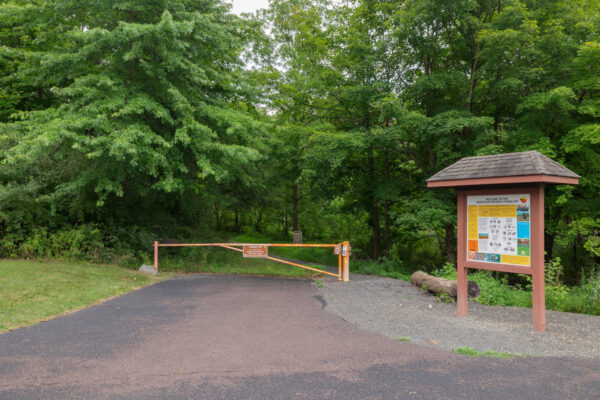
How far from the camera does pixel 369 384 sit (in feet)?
12.6

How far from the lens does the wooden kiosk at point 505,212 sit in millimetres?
5875

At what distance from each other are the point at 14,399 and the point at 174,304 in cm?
429

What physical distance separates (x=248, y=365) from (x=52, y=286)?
21.2ft

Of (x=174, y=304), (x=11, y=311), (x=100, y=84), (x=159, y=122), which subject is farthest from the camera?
(x=159, y=122)

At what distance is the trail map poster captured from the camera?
6.09m

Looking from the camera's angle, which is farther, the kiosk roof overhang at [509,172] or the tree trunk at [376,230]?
the tree trunk at [376,230]

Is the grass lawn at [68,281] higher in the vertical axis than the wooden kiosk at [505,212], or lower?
lower

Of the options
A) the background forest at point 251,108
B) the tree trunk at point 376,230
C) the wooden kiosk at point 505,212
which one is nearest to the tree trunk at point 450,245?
the background forest at point 251,108

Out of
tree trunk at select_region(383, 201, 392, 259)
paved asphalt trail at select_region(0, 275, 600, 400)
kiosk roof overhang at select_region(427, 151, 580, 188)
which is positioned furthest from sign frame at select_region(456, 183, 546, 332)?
tree trunk at select_region(383, 201, 392, 259)

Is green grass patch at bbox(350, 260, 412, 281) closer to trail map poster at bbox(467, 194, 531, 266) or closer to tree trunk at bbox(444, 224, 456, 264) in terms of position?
tree trunk at bbox(444, 224, 456, 264)

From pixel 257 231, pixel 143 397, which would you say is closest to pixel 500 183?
pixel 143 397

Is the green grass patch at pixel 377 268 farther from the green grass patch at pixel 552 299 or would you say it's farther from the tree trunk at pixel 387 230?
the green grass patch at pixel 552 299

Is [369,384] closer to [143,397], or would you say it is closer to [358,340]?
[358,340]

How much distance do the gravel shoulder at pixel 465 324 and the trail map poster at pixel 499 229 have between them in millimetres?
1146
